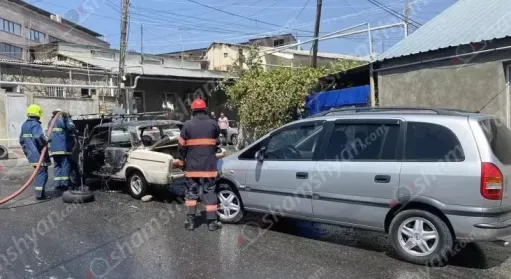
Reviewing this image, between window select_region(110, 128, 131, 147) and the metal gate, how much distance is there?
415 inches

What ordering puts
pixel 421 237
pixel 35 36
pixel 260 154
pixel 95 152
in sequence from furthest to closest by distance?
pixel 35 36
pixel 95 152
pixel 260 154
pixel 421 237

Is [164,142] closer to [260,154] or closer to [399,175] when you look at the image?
[260,154]

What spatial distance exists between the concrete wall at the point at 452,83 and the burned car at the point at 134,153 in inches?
201

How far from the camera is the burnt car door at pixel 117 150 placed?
9.51 meters

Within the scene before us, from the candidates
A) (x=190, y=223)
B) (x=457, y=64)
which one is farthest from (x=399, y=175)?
(x=457, y=64)

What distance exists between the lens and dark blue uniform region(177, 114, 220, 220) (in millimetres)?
6812

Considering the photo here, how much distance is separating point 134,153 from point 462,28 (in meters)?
7.38

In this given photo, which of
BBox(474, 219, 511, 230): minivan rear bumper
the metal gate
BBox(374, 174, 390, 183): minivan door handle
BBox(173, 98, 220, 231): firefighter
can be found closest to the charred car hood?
BBox(173, 98, 220, 231): firefighter

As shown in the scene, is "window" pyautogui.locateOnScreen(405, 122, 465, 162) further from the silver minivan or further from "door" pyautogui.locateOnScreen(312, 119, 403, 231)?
"door" pyautogui.locateOnScreen(312, 119, 403, 231)

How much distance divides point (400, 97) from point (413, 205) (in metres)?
6.34

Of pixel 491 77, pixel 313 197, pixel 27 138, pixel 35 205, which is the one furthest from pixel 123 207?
pixel 491 77

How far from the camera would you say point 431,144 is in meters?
5.24

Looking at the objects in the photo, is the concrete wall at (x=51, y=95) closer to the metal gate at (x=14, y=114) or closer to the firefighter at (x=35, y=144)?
the metal gate at (x=14, y=114)

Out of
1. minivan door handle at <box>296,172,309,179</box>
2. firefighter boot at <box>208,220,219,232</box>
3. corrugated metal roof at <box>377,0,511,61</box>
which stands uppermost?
corrugated metal roof at <box>377,0,511,61</box>
